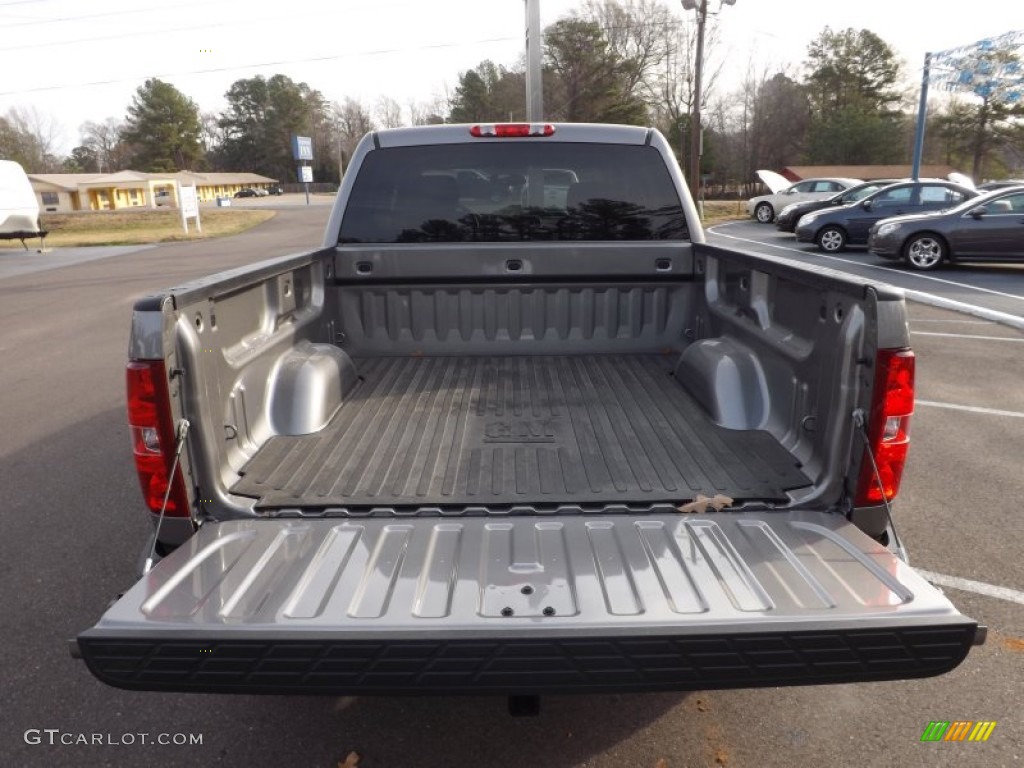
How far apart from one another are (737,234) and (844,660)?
25515mm

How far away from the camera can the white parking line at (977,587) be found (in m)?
3.50

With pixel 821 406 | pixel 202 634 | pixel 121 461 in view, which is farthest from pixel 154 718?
pixel 121 461

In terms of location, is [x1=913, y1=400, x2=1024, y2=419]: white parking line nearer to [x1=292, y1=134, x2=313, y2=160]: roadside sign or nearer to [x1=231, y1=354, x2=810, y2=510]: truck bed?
[x1=231, y1=354, x2=810, y2=510]: truck bed

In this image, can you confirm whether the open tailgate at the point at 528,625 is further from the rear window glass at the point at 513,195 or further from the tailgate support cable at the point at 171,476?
the rear window glass at the point at 513,195

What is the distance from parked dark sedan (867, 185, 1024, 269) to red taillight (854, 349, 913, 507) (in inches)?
579

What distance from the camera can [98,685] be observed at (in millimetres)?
2998

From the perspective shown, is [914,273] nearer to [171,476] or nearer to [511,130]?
[511,130]

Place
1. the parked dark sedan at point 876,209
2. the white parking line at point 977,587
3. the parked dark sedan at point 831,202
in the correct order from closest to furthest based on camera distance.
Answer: the white parking line at point 977,587, the parked dark sedan at point 876,209, the parked dark sedan at point 831,202

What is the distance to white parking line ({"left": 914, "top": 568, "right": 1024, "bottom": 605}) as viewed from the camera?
350cm

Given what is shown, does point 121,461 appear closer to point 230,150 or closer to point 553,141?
point 553,141

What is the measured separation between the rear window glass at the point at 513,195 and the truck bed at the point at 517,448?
31.3 inches

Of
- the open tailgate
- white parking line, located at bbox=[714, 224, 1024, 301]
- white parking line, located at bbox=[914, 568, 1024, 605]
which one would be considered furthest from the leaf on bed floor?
white parking line, located at bbox=[714, 224, 1024, 301]

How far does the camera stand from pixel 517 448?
3.05 meters

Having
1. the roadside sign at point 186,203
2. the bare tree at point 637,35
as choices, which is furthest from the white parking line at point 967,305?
the bare tree at point 637,35
